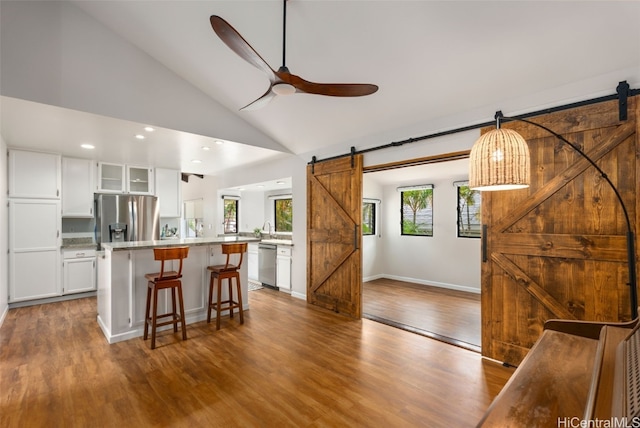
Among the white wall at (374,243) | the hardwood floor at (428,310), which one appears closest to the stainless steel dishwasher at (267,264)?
the hardwood floor at (428,310)

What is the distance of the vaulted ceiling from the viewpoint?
2242 millimetres

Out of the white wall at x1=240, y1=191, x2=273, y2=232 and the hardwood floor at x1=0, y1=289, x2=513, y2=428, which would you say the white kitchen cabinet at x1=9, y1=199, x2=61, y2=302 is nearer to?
the hardwood floor at x1=0, y1=289, x2=513, y2=428

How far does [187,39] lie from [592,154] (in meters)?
4.04

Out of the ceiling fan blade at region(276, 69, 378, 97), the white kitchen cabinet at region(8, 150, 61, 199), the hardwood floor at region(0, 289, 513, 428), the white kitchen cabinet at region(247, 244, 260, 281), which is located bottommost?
the hardwood floor at region(0, 289, 513, 428)

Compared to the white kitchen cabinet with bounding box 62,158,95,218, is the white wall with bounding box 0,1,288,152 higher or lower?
higher

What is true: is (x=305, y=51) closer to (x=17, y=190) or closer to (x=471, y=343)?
(x=471, y=343)

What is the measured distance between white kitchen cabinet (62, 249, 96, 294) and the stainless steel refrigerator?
316 millimetres

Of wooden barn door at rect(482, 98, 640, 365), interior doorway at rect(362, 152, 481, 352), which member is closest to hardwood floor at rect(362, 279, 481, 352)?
interior doorway at rect(362, 152, 481, 352)

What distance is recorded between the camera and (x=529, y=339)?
272 cm

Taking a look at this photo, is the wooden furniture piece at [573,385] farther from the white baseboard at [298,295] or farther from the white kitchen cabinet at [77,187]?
the white kitchen cabinet at [77,187]

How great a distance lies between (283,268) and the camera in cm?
→ 562

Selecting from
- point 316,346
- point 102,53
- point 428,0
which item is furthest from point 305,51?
point 316,346

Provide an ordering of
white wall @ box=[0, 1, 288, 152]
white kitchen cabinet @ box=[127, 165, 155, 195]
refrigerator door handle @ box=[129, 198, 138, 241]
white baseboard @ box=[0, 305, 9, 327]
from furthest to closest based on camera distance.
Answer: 1. white kitchen cabinet @ box=[127, 165, 155, 195]
2. refrigerator door handle @ box=[129, 198, 138, 241]
3. white baseboard @ box=[0, 305, 9, 327]
4. white wall @ box=[0, 1, 288, 152]

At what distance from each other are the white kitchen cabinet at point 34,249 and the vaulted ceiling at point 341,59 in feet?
3.44
